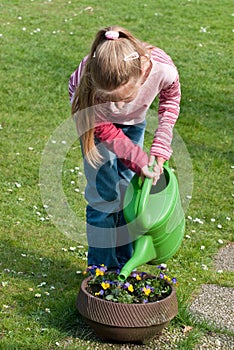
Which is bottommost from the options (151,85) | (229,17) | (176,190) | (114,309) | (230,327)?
(229,17)

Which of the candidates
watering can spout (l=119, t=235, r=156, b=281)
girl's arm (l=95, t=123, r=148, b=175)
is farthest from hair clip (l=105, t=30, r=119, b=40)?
watering can spout (l=119, t=235, r=156, b=281)

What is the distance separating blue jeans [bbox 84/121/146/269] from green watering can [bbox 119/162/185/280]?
1.10 ft

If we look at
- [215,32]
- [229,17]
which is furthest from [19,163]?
[229,17]

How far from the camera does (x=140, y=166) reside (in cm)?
354

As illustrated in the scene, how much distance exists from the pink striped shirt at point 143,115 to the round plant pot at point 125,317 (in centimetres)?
66

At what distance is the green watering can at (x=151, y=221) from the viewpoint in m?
3.47

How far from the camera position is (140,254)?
3498 mm

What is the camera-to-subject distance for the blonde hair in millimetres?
3352

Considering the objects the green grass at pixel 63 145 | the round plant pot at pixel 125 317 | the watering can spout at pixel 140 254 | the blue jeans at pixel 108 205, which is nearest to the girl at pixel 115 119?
the blue jeans at pixel 108 205

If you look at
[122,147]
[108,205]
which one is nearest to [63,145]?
[108,205]

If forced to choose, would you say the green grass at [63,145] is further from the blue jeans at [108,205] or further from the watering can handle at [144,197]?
the watering can handle at [144,197]

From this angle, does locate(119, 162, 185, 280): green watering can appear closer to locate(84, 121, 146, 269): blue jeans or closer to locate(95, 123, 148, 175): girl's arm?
locate(95, 123, 148, 175): girl's arm

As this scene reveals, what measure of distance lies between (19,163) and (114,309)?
3.18 meters

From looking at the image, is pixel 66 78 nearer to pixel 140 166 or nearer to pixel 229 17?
pixel 229 17
